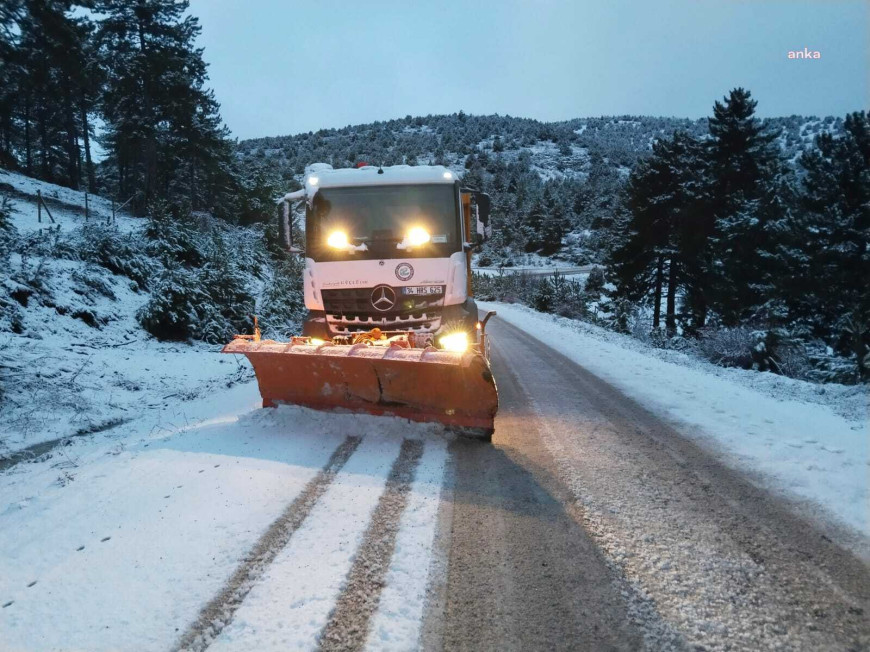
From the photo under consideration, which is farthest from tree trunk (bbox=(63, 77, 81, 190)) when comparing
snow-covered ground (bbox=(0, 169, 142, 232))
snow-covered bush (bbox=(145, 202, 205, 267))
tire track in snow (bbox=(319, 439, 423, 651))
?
tire track in snow (bbox=(319, 439, 423, 651))

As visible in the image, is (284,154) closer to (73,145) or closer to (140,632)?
(73,145)

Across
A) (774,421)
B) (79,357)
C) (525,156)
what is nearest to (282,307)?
(79,357)

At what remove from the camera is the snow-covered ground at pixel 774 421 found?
12.0 feet

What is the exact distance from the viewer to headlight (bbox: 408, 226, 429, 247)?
20.0 ft

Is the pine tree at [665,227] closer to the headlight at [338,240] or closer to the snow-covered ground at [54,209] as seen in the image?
the headlight at [338,240]

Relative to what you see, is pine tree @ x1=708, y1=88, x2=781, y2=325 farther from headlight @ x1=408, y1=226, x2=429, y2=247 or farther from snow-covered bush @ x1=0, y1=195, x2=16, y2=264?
snow-covered bush @ x1=0, y1=195, x2=16, y2=264

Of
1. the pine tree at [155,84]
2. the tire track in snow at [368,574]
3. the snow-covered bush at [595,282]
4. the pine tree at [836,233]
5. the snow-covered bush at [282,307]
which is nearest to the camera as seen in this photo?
the tire track in snow at [368,574]

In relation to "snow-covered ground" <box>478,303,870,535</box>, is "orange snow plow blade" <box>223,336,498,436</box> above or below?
above

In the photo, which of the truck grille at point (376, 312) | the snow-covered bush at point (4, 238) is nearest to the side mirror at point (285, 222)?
the truck grille at point (376, 312)

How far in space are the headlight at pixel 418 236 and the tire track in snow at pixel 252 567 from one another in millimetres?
3101

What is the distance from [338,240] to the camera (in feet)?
20.1

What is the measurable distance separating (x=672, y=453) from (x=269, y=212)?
31.1 metres

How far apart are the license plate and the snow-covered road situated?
5.83 feet

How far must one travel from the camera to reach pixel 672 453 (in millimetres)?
4387
